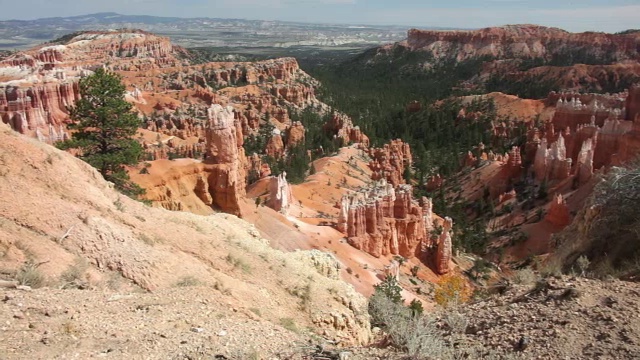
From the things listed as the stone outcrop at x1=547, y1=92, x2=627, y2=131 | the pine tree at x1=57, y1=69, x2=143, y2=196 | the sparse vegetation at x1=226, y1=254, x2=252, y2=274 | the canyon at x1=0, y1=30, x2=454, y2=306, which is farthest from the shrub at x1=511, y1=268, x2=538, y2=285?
the stone outcrop at x1=547, y1=92, x2=627, y2=131

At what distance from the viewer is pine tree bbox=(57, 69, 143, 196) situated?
61.0 ft

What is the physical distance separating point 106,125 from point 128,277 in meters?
11.1

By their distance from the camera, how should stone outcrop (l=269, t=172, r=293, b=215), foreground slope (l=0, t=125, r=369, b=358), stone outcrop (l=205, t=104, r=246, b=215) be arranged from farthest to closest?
stone outcrop (l=269, t=172, r=293, b=215) < stone outcrop (l=205, t=104, r=246, b=215) < foreground slope (l=0, t=125, r=369, b=358)

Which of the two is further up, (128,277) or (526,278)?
(128,277)

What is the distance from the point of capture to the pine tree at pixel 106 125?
1859 centimetres

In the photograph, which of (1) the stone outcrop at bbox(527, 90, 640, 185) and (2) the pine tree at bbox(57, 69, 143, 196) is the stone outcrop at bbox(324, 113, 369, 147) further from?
(2) the pine tree at bbox(57, 69, 143, 196)

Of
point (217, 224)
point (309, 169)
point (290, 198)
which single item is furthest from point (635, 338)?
point (309, 169)

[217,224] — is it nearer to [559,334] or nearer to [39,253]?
[39,253]

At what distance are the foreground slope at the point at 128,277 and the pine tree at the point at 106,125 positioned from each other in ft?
18.7

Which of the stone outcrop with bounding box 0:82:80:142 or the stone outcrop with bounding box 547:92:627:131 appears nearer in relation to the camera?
the stone outcrop with bounding box 0:82:80:142

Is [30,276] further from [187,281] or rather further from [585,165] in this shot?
[585,165]

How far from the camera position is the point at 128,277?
9719 millimetres

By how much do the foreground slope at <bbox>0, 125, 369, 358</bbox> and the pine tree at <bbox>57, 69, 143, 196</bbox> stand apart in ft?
18.7

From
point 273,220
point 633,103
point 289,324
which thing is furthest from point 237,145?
point 633,103
